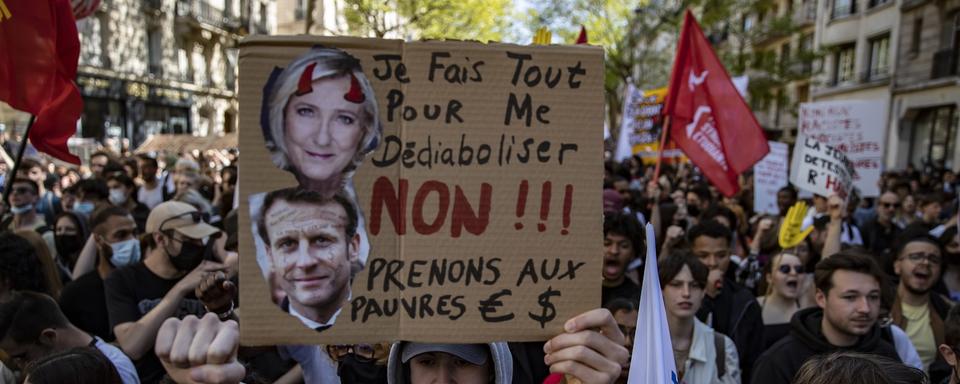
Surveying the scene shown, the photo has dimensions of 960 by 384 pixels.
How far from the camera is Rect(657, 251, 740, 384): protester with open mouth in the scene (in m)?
3.45

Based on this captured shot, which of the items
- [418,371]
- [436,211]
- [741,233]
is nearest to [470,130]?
[436,211]

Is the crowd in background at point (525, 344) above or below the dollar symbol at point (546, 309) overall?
below

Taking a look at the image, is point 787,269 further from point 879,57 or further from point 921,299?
point 879,57

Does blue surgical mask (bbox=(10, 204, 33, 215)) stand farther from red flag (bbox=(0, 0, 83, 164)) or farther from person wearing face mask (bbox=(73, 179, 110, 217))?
red flag (bbox=(0, 0, 83, 164))

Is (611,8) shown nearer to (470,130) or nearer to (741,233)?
(741,233)

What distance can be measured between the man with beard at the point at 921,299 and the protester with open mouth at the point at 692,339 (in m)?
1.28

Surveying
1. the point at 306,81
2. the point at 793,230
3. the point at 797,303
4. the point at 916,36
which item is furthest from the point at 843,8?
the point at 306,81

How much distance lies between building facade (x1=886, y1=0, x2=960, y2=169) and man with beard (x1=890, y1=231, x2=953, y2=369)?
20.4 m

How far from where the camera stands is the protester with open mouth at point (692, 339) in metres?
3.45

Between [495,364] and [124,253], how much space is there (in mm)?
3103

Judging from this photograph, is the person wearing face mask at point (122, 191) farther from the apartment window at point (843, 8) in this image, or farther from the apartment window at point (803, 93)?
the apartment window at point (803, 93)

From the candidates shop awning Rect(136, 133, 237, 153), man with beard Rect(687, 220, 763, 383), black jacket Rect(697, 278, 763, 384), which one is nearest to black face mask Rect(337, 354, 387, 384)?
man with beard Rect(687, 220, 763, 383)

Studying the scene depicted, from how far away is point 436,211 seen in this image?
1668 millimetres

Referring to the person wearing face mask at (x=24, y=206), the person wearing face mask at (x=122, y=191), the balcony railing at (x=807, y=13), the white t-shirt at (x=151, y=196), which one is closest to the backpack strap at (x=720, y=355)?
the person wearing face mask at (x=24, y=206)
